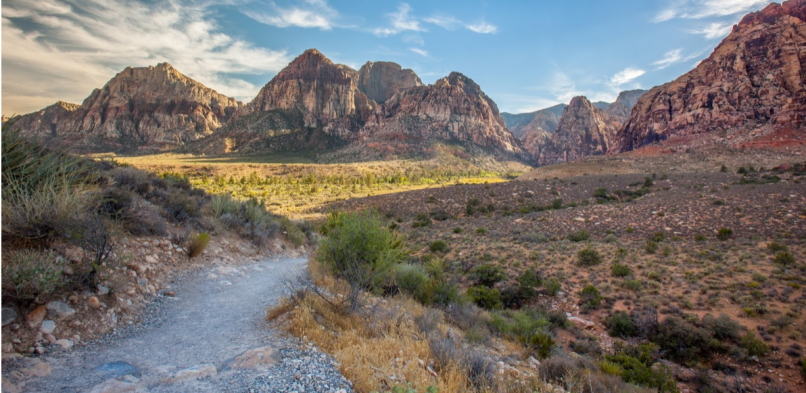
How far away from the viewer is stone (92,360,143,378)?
11.0 ft

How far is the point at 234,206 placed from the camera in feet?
44.3

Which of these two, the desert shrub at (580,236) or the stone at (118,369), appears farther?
the desert shrub at (580,236)

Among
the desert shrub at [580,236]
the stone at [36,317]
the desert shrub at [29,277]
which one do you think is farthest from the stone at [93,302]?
the desert shrub at [580,236]

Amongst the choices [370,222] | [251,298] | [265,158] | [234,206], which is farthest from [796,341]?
[265,158]

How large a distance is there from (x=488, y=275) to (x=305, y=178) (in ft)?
196

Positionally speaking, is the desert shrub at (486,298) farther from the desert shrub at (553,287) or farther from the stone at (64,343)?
the stone at (64,343)

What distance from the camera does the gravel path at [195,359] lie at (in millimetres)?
3209

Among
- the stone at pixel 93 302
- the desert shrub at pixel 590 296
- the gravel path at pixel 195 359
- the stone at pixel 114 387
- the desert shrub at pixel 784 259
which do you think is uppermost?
the stone at pixel 93 302

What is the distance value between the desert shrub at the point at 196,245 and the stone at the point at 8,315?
4878mm

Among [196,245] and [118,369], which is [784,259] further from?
[196,245]

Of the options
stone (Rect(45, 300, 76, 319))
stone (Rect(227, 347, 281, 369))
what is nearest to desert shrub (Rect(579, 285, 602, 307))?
stone (Rect(227, 347, 281, 369))

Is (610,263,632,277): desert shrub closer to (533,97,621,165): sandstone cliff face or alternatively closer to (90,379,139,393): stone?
(90,379,139,393): stone

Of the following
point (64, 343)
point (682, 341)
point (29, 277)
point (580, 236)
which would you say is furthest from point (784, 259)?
point (29, 277)

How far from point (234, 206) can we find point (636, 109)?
352 ft
